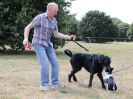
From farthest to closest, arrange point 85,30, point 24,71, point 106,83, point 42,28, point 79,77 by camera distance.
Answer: point 85,30, point 24,71, point 79,77, point 106,83, point 42,28

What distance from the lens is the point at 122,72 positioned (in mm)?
14930

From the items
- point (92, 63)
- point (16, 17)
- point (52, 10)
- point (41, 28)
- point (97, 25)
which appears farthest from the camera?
point (97, 25)

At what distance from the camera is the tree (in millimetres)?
51781

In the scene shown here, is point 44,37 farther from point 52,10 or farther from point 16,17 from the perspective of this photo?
point 16,17

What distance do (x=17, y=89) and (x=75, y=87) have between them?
5.27ft

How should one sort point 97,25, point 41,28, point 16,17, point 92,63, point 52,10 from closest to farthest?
point 52,10 < point 41,28 < point 92,63 < point 16,17 < point 97,25

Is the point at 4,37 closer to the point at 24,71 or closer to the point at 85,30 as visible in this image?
the point at 24,71

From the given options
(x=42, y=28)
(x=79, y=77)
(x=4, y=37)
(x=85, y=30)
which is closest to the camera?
(x=42, y=28)

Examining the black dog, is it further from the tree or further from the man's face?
the tree

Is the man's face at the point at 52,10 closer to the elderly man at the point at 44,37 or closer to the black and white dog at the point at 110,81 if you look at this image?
the elderly man at the point at 44,37

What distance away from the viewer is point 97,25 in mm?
52406

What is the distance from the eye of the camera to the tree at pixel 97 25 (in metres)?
51.8

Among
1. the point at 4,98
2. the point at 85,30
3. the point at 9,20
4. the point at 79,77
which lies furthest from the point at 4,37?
the point at 85,30

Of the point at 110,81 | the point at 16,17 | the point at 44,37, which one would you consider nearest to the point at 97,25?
the point at 16,17
